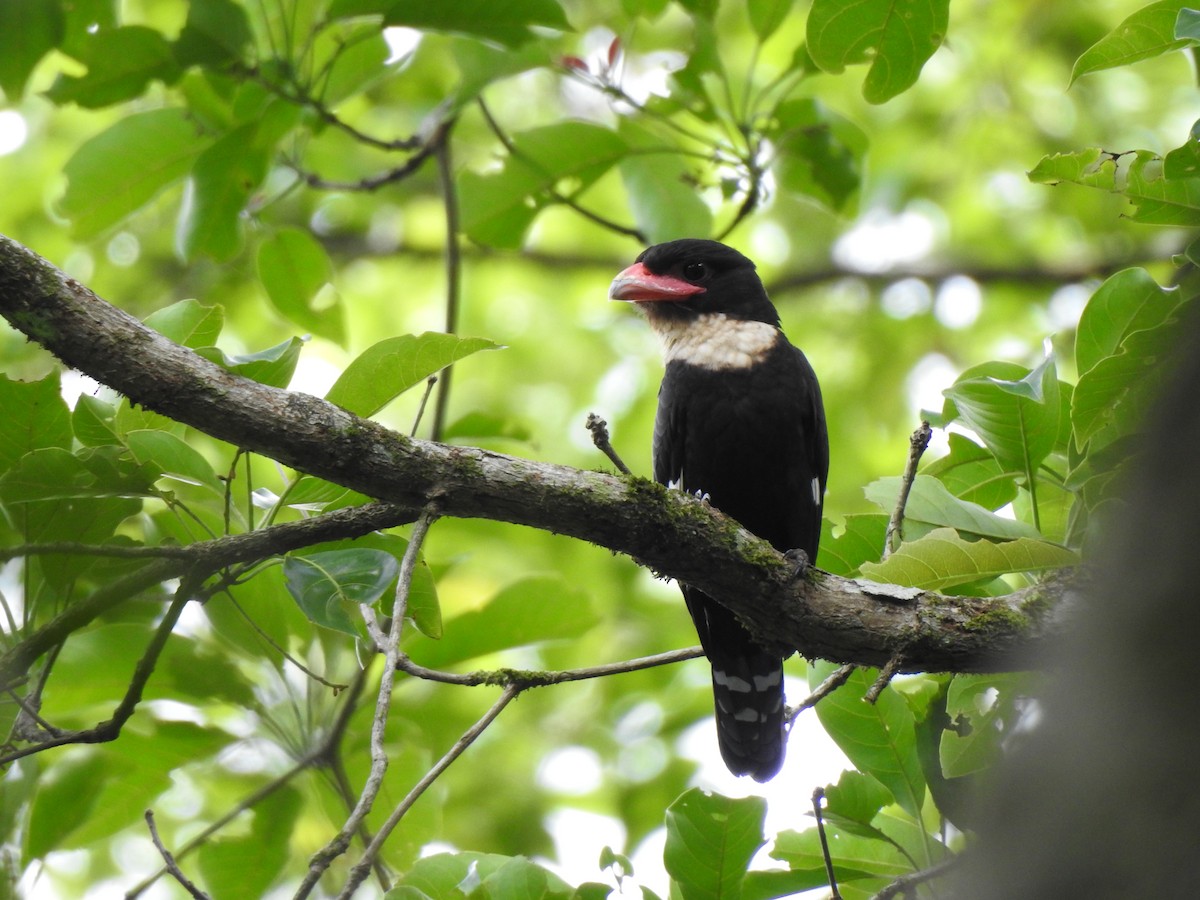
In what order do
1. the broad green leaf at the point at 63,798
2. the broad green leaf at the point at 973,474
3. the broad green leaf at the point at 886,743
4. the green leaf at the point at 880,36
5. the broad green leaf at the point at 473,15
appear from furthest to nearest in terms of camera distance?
the broad green leaf at the point at 473,15 → the broad green leaf at the point at 63,798 → the broad green leaf at the point at 973,474 → the green leaf at the point at 880,36 → the broad green leaf at the point at 886,743

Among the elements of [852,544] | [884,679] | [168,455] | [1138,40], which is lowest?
[884,679]

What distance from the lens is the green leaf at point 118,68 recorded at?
12.7 feet

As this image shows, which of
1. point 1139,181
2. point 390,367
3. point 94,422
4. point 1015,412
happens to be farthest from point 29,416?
point 1139,181

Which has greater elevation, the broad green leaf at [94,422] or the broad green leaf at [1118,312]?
the broad green leaf at [1118,312]

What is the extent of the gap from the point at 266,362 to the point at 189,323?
0.35 metres

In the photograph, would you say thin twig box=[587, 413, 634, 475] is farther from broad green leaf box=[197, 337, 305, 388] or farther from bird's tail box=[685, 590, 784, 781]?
bird's tail box=[685, 590, 784, 781]

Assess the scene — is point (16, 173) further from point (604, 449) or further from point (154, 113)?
point (604, 449)

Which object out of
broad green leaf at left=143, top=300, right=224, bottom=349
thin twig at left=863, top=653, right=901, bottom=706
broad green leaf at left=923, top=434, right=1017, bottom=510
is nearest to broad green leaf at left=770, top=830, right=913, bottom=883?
thin twig at left=863, top=653, right=901, bottom=706

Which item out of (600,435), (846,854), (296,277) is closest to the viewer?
(600,435)

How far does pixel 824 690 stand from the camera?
276 centimetres

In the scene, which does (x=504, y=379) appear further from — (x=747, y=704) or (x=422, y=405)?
(x=422, y=405)

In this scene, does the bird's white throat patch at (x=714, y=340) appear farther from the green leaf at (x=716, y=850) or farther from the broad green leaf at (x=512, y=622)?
the green leaf at (x=716, y=850)

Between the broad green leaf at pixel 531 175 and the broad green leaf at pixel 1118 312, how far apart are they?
221 cm

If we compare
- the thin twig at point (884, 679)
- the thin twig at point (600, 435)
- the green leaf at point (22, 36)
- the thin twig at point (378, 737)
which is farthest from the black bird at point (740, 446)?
the green leaf at point (22, 36)
